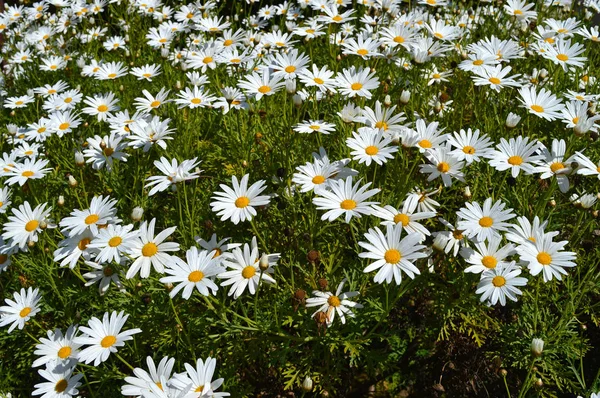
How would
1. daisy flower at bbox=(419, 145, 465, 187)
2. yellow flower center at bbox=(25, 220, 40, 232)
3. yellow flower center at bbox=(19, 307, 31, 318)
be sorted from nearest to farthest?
daisy flower at bbox=(419, 145, 465, 187) → yellow flower center at bbox=(19, 307, 31, 318) → yellow flower center at bbox=(25, 220, 40, 232)

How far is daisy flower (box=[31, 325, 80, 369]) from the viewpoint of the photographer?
6.78 feet

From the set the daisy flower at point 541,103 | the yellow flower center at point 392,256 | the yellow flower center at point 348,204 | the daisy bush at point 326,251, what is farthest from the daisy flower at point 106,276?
the daisy flower at point 541,103

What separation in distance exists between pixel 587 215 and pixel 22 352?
3.05m

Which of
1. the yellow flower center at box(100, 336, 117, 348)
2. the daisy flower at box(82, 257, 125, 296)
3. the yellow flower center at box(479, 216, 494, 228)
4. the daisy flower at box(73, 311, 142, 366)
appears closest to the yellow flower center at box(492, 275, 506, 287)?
the yellow flower center at box(479, 216, 494, 228)

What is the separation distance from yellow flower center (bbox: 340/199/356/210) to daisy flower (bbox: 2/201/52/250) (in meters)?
1.40

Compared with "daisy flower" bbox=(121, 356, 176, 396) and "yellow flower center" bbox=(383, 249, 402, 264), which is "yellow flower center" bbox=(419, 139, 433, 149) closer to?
"yellow flower center" bbox=(383, 249, 402, 264)

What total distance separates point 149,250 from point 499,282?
143 centimetres

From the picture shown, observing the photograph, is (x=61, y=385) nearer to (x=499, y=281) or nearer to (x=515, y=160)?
(x=499, y=281)

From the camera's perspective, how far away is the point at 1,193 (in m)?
2.72

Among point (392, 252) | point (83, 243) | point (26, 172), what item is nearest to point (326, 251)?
point (392, 252)

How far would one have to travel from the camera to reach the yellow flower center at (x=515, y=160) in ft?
7.39

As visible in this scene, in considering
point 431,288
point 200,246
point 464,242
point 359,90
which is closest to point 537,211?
point 464,242

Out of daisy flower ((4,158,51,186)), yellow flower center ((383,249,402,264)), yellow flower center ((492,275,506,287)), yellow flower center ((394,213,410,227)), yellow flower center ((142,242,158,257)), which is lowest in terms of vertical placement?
yellow flower center ((492,275,506,287))

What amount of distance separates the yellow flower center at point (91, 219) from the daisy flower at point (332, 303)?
104cm
